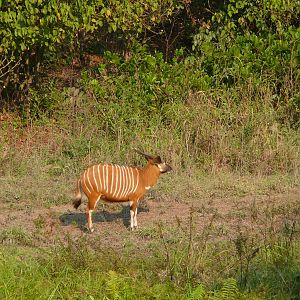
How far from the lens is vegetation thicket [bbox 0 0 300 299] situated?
1142 centimetres

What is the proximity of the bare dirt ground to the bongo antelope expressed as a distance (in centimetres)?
27

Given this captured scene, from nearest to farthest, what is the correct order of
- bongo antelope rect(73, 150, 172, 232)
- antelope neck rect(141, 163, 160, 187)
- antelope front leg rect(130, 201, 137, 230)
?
bongo antelope rect(73, 150, 172, 232) < antelope front leg rect(130, 201, 137, 230) < antelope neck rect(141, 163, 160, 187)

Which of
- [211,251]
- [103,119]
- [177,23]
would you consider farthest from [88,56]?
[211,251]

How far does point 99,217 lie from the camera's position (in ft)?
30.1

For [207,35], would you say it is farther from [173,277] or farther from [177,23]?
[173,277]

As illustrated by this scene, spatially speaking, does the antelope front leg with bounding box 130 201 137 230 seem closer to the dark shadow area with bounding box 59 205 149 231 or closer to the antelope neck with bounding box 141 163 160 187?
the dark shadow area with bounding box 59 205 149 231

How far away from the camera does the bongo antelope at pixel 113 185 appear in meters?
8.45

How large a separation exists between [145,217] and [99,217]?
52cm

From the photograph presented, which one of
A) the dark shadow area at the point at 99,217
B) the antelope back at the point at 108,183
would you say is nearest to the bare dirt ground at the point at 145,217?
the dark shadow area at the point at 99,217

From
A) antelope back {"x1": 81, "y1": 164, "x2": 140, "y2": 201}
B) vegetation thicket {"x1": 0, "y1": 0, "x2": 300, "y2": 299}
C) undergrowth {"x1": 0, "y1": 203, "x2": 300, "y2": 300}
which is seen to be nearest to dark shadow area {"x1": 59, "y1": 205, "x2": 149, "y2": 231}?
antelope back {"x1": 81, "y1": 164, "x2": 140, "y2": 201}

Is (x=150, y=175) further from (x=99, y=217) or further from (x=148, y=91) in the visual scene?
(x=148, y=91)

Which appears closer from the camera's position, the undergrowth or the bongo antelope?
the undergrowth

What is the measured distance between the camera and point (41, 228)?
8.48 m

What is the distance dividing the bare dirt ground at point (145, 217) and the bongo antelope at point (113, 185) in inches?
10.6
